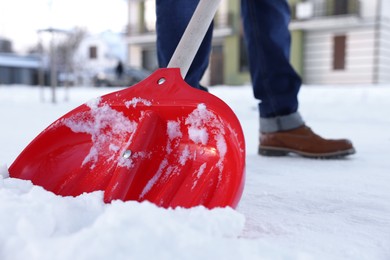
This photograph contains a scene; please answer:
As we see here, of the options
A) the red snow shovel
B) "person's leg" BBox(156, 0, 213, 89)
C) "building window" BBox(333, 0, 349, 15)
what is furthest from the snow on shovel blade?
"building window" BBox(333, 0, 349, 15)

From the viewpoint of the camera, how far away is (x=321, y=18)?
446 inches

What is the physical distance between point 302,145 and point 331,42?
35.9 feet

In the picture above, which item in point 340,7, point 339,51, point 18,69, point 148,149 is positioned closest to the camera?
point 148,149

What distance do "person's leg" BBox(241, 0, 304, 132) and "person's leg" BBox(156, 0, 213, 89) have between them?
0.82 ft

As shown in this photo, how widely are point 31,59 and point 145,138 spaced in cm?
2306

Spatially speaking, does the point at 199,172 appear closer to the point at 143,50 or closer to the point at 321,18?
the point at 321,18

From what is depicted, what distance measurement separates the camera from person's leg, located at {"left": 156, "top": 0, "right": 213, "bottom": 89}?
1100mm

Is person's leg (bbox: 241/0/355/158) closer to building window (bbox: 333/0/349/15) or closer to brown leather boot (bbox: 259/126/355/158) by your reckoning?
brown leather boot (bbox: 259/126/355/158)

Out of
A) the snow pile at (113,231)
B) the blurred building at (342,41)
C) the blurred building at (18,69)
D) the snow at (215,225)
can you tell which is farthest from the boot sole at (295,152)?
the blurred building at (18,69)

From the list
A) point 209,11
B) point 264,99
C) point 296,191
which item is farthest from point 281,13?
point 296,191

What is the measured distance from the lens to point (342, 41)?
1141cm

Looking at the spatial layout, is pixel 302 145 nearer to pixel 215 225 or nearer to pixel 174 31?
pixel 174 31

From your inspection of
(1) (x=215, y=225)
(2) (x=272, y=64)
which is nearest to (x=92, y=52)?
(2) (x=272, y=64)

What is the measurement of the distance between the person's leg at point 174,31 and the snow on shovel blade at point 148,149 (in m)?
0.33
